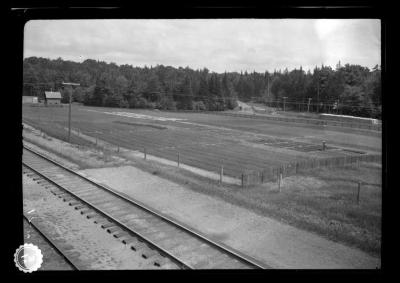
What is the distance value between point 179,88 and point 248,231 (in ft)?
224

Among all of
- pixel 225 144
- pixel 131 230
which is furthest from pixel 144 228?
pixel 225 144

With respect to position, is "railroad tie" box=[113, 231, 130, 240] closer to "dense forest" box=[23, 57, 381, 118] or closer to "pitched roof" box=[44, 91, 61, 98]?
"dense forest" box=[23, 57, 381, 118]

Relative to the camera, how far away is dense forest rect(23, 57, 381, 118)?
51.8 metres

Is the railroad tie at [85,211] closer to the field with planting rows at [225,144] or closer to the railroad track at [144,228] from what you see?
the railroad track at [144,228]

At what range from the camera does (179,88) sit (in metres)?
76.4

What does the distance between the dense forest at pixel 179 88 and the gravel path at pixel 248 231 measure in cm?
3956

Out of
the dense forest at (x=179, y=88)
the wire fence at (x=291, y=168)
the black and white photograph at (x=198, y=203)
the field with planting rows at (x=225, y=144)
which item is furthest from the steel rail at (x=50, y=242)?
the dense forest at (x=179, y=88)

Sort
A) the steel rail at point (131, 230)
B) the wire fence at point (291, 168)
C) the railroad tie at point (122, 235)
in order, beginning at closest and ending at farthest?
the steel rail at point (131, 230), the railroad tie at point (122, 235), the wire fence at point (291, 168)

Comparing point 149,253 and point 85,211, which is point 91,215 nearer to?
point 85,211

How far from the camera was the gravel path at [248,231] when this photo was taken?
8.11m

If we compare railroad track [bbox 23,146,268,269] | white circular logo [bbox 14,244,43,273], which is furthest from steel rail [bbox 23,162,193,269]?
white circular logo [bbox 14,244,43,273]

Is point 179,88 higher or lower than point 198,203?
higher
